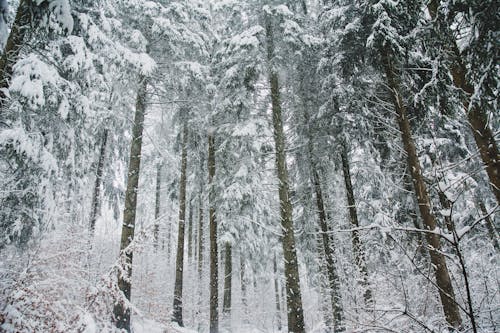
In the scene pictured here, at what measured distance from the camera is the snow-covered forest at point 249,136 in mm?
6273

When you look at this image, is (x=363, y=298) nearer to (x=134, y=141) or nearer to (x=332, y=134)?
(x=332, y=134)

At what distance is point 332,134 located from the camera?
41.1 ft

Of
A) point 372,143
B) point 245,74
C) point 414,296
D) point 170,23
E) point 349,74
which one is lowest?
point 414,296

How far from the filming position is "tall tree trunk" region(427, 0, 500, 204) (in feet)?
18.5

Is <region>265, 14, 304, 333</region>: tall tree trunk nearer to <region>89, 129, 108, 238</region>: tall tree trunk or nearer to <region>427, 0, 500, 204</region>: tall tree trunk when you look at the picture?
<region>427, 0, 500, 204</region>: tall tree trunk

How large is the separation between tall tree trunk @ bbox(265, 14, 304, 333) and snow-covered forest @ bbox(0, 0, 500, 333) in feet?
0.16

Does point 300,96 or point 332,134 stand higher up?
point 300,96

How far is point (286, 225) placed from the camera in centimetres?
1035

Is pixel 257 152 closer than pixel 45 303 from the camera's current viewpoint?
No

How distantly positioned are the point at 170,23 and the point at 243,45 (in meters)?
2.70

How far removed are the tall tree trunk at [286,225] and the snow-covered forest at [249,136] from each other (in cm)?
5

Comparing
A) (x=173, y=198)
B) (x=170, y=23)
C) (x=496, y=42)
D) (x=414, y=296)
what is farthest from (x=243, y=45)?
(x=173, y=198)

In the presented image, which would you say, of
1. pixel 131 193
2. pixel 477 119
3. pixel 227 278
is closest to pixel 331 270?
pixel 227 278

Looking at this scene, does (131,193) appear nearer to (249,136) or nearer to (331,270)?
(249,136)
